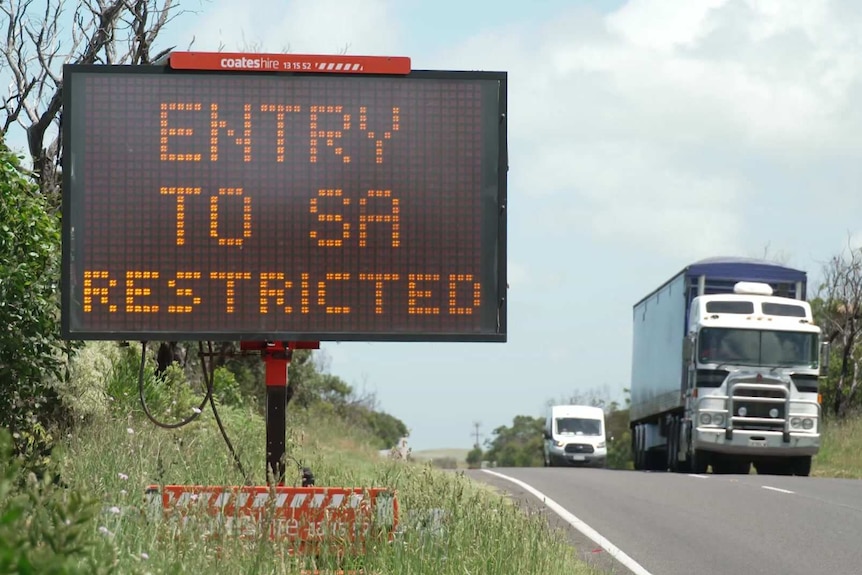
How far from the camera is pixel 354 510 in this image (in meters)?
9.12

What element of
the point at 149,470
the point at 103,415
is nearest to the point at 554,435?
the point at 103,415

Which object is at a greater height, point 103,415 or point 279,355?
point 279,355

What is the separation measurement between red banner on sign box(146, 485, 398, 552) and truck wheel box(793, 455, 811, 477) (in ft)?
79.3

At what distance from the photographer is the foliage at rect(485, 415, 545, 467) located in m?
92.3

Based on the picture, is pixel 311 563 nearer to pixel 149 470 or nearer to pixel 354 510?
→ pixel 354 510

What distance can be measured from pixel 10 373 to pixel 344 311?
5.24 meters

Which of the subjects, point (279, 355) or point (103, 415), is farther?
point (103, 415)

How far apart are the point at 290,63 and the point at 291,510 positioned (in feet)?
11.0

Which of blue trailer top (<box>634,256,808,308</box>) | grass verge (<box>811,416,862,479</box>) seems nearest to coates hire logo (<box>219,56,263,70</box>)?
blue trailer top (<box>634,256,808,308</box>)

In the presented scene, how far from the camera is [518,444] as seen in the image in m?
101

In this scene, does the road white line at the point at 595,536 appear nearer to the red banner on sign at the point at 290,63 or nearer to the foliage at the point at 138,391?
the red banner on sign at the point at 290,63

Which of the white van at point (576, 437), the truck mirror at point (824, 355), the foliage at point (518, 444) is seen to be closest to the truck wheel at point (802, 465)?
the truck mirror at point (824, 355)

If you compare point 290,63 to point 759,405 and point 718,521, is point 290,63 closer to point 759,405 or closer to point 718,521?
point 718,521

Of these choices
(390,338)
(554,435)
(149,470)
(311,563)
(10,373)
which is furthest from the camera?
(554,435)
